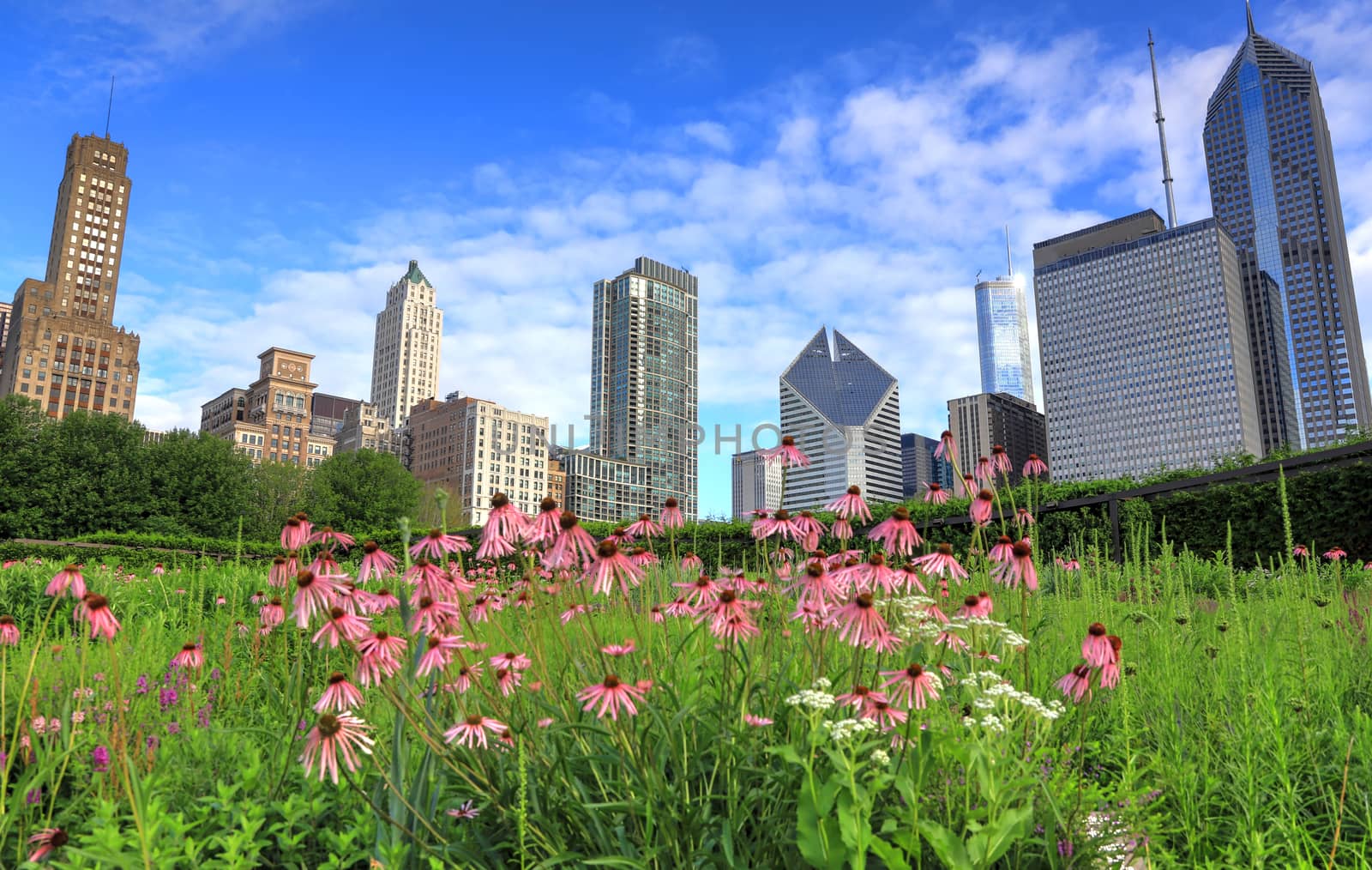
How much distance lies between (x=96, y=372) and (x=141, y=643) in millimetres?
120474

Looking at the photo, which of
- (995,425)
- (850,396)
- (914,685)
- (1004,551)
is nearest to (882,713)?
(914,685)

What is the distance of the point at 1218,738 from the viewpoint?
2.71 metres

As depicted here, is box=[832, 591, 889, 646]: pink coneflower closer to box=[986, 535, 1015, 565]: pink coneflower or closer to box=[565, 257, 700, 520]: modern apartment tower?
box=[986, 535, 1015, 565]: pink coneflower

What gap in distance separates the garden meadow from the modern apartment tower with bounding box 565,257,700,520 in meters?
155

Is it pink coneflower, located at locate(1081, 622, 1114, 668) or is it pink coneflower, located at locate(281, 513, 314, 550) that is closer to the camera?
pink coneflower, located at locate(1081, 622, 1114, 668)

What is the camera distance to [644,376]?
540ft

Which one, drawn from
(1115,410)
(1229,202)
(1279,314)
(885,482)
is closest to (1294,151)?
(1229,202)

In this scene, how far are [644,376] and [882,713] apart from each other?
537 ft

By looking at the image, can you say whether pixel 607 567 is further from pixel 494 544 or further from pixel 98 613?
pixel 98 613

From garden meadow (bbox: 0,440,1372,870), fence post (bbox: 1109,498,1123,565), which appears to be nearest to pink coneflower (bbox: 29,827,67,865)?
garden meadow (bbox: 0,440,1372,870)

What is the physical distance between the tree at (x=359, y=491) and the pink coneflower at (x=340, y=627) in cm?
4327

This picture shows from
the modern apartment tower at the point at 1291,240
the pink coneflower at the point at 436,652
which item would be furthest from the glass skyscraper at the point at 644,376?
the pink coneflower at the point at 436,652

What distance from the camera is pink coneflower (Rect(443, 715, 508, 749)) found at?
1.81 meters

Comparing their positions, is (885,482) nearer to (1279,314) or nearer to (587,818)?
(1279,314)
